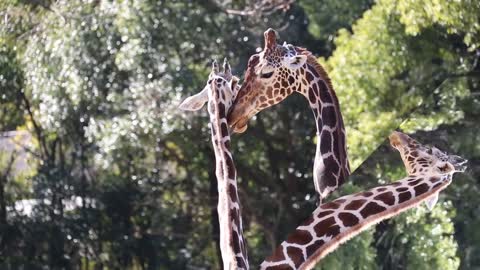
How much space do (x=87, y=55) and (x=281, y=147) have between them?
179 centimetres

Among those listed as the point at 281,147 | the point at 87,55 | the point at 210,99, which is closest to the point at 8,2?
the point at 87,55

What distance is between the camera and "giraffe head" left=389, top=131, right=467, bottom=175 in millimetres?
3971

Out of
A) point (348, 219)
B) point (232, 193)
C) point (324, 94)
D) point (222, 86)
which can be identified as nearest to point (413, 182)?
point (348, 219)

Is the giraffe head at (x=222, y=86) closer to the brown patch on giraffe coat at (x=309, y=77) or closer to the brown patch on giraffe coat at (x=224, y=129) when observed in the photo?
the brown patch on giraffe coat at (x=224, y=129)

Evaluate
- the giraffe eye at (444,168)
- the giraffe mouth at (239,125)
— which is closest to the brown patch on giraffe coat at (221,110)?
the giraffe mouth at (239,125)

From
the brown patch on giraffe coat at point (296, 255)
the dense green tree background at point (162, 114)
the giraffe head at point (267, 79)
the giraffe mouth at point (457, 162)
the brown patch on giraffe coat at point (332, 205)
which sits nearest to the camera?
the brown patch on giraffe coat at point (296, 255)

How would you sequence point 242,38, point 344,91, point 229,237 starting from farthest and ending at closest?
point 242,38 < point 344,91 < point 229,237


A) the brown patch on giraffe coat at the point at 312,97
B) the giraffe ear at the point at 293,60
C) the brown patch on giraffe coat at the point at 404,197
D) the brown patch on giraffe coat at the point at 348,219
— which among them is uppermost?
the giraffe ear at the point at 293,60

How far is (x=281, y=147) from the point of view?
9.04 metres

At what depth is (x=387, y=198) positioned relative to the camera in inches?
152

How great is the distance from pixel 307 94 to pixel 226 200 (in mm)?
588

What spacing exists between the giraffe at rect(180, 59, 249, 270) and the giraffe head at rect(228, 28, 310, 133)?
0.17 feet

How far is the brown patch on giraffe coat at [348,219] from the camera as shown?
12.5 ft

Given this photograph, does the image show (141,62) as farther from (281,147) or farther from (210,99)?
(210,99)
